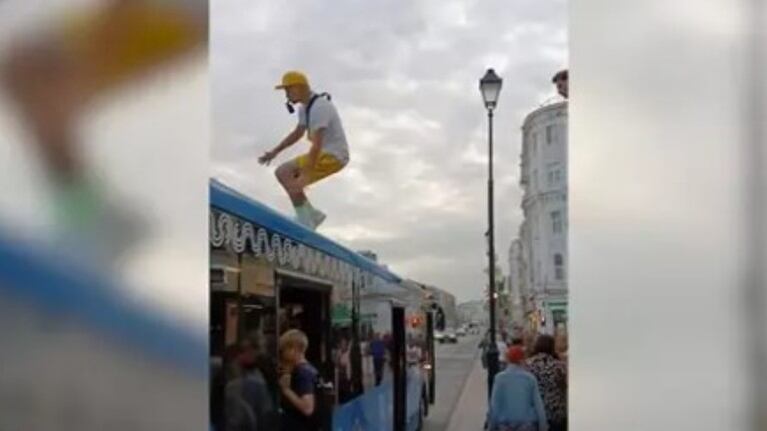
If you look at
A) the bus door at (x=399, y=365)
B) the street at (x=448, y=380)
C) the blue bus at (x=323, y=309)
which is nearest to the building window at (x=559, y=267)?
the blue bus at (x=323, y=309)

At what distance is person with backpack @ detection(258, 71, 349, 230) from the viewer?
1505 mm

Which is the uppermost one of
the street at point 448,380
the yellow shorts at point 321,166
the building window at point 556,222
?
the yellow shorts at point 321,166

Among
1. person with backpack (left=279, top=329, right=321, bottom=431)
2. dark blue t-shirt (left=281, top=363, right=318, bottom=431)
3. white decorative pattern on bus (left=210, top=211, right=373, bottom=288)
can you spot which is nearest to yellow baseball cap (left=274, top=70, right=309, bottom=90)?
white decorative pattern on bus (left=210, top=211, right=373, bottom=288)

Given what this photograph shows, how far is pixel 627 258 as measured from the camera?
961mm

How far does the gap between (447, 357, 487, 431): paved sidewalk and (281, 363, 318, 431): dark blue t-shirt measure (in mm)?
658

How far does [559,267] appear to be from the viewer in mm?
1056

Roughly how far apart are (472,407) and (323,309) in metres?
0.70

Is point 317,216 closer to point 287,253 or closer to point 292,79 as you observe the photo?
point 292,79

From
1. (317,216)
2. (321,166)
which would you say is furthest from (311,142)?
(317,216)

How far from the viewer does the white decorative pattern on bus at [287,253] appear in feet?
6.75

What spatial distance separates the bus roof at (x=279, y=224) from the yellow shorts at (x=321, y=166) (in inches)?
5.0

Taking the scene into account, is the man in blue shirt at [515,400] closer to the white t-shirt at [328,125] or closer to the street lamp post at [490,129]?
the street lamp post at [490,129]

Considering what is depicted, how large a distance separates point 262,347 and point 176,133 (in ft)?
2.82

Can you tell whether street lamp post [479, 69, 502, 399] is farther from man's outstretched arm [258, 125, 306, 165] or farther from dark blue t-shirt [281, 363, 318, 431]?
dark blue t-shirt [281, 363, 318, 431]
